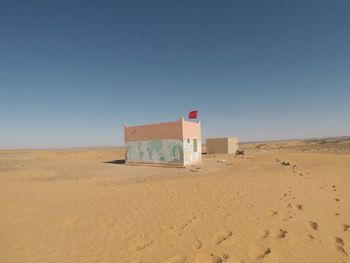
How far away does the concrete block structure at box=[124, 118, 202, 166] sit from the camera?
19.3 m

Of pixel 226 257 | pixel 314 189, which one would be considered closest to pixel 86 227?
pixel 226 257

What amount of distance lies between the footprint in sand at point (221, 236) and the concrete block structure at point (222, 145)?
2952 centimetres

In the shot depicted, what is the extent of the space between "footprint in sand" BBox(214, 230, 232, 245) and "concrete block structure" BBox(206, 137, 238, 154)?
29519 mm

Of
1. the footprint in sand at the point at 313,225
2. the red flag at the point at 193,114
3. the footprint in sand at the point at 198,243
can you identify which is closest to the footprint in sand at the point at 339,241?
the footprint in sand at the point at 313,225

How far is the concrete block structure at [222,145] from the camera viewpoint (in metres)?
33.9

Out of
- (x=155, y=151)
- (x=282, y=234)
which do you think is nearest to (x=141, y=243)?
(x=282, y=234)

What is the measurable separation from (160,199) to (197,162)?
14354 mm

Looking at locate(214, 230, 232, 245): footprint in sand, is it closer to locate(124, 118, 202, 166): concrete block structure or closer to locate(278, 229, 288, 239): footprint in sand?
locate(278, 229, 288, 239): footprint in sand

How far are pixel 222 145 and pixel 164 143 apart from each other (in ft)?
53.0

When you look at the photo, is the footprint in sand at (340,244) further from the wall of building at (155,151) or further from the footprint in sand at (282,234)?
the wall of building at (155,151)

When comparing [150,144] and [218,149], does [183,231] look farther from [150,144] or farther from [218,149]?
[218,149]

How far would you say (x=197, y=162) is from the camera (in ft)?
71.5

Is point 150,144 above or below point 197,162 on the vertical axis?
above

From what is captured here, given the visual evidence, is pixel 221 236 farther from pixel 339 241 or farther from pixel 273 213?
pixel 339 241
